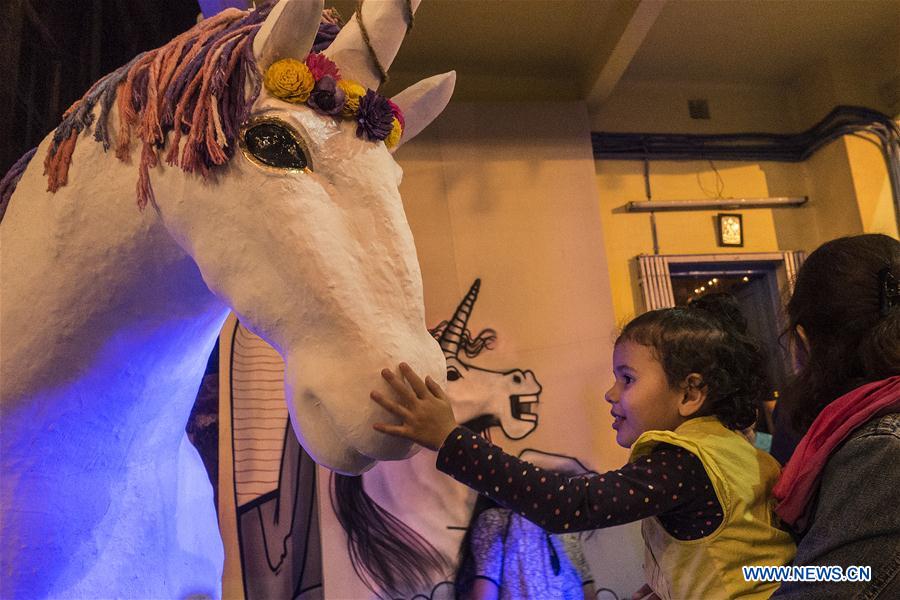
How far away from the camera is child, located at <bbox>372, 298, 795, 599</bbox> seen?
32.9 inches

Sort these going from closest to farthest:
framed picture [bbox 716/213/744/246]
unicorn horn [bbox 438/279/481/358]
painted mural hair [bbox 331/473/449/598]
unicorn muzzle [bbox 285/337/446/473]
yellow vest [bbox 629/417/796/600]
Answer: unicorn muzzle [bbox 285/337/446/473] → yellow vest [bbox 629/417/796/600] → painted mural hair [bbox 331/473/449/598] → unicorn horn [bbox 438/279/481/358] → framed picture [bbox 716/213/744/246]

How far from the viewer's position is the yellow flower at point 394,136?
61 centimetres

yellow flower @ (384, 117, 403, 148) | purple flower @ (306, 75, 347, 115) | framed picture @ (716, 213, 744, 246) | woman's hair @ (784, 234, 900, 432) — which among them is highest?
framed picture @ (716, 213, 744, 246)

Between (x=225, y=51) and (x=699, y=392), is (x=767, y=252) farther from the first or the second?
(x=225, y=51)

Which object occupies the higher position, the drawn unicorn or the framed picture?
the framed picture

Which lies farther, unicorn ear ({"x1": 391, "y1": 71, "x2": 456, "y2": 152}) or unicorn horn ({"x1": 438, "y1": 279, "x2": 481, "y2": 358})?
unicorn horn ({"x1": 438, "y1": 279, "x2": 481, "y2": 358})

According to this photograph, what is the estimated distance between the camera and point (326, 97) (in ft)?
1.85

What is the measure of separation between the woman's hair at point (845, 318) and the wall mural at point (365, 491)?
5.55 ft

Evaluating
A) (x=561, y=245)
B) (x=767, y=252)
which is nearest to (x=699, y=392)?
(x=561, y=245)

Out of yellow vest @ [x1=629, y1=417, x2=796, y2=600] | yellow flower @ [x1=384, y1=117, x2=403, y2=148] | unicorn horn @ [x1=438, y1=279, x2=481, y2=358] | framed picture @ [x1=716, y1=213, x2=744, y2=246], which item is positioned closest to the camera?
yellow flower @ [x1=384, y1=117, x2=403, y2=148]

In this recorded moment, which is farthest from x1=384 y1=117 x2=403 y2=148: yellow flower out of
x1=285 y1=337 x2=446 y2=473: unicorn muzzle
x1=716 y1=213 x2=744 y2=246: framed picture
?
x1=716 y1=213 x2=744 y2=246: framed picture

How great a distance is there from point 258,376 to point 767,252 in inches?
100

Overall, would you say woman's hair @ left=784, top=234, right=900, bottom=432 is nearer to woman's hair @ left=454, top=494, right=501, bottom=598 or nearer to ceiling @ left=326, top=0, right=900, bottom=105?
woman's hair @ left=454, top=494, right=501, bottom=598

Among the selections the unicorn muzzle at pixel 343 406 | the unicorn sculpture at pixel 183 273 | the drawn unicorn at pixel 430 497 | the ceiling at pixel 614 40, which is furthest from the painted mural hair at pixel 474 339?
the unicorn muzzle at pixel 343 406
